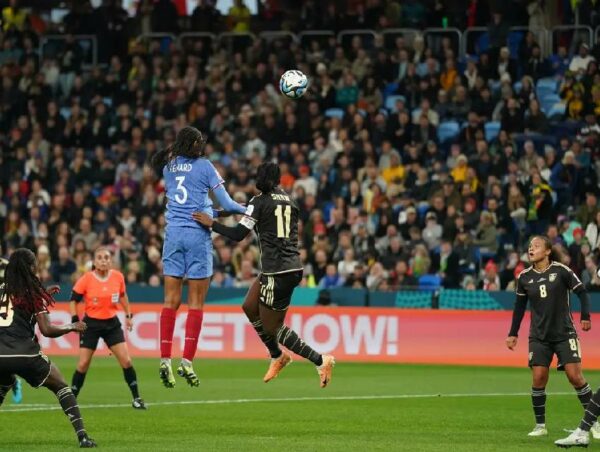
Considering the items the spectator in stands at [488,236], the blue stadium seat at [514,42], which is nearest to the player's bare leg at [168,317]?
the spectator in stands at [488,236]

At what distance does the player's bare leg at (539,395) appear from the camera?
1515 centimetres

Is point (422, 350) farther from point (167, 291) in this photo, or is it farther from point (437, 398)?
point (167, 291)

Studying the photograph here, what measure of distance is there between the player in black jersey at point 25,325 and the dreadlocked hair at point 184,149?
5.48ft

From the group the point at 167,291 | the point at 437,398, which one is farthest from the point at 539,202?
the point at 167,291

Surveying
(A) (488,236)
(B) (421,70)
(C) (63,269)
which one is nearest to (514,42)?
(B) (421,70)

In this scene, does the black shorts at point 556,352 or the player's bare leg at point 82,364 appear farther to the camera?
the player's bare leg at point 82,364

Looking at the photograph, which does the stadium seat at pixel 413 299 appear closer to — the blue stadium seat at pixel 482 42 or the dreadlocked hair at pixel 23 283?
the blue stadium seat at pixel 482 42

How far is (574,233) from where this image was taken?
2542 centimetres

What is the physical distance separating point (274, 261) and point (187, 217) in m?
1.05

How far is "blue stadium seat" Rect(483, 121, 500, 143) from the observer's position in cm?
2923

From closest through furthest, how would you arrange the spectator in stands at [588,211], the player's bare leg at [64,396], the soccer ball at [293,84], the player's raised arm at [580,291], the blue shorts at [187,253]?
the player's bare leg at [64,396] → the blue shorts at [187,253] → the player's raised arm at [580,291] → the soccer ball at [293,84] → the spectator in stands at [588,211]

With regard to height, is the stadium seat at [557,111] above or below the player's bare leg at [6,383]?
above

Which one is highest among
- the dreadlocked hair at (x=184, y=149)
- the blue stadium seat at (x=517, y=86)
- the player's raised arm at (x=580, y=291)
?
the blue stadium seat at (x=517, y=86)

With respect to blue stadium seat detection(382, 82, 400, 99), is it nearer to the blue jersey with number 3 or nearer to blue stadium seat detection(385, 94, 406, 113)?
blue stadium seat detection(385, 94, 406, 113)
